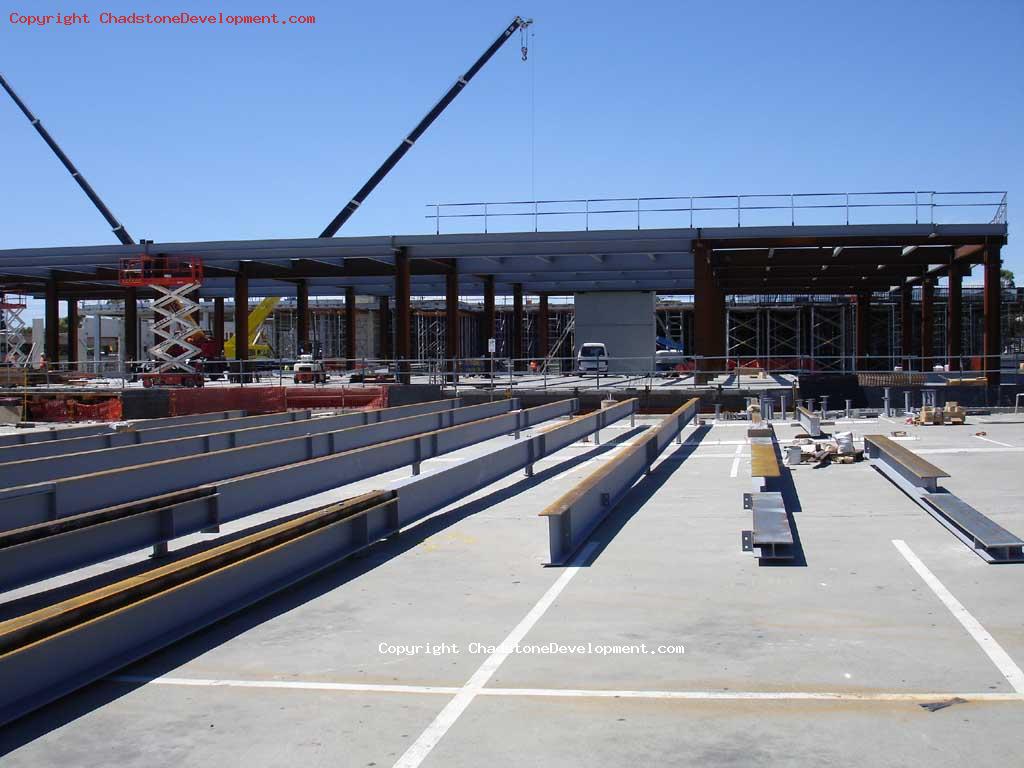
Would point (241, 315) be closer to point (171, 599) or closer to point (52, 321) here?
point (52, 321)

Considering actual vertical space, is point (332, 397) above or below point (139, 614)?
above

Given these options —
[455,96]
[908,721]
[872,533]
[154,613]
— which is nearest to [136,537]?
[154,613]

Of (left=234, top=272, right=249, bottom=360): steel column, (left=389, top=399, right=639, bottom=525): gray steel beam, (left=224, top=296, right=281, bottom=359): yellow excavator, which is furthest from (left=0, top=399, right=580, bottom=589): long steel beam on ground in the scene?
(left=224, top=296, right=281, bottom=359): yellow excavator

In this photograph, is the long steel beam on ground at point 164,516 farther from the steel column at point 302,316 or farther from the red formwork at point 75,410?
the steel column at point 302,316

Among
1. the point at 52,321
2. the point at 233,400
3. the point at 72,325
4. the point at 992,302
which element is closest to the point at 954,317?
the point at 992,302

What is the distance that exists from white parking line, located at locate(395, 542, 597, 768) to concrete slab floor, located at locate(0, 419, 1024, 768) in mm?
16

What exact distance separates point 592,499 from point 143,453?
18.7 ft

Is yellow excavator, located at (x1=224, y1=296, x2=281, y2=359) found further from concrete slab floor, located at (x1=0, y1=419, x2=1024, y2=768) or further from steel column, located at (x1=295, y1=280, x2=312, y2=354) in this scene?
concrete slab floor, located at (x1=0, y1=419, x2=1024, y2=768)

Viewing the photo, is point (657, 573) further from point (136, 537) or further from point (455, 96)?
point (455, 96)

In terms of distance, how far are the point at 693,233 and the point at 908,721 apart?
2877 centimetres

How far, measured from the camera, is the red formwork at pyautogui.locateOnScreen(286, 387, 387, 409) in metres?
31.0

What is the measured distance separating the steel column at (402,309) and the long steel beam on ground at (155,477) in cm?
2141

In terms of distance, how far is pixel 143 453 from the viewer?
11.9m

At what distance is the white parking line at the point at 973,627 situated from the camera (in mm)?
5327
